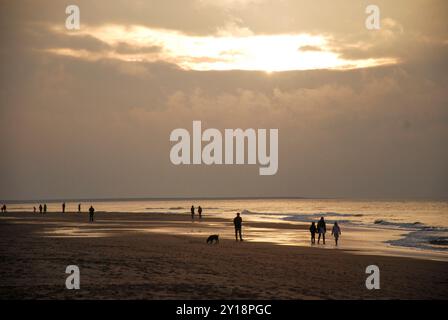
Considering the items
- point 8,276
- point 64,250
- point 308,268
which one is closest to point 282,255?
point 308,268

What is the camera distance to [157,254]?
24328 millimetres

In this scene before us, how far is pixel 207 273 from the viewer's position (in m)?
18.4

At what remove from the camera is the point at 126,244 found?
97.2ft

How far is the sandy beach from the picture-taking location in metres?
14.6

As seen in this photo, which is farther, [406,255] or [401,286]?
[406,255]

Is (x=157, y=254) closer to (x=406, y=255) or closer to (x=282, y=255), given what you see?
(x=282, y=255)

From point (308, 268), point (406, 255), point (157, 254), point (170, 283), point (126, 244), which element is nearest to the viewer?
point (170, 283)

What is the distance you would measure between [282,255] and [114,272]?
9720 millimetres

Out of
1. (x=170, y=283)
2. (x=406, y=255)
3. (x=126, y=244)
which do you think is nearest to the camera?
(x=170, y=283)

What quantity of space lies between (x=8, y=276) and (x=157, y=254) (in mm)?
8612

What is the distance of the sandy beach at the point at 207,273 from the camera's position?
47.8 ft
